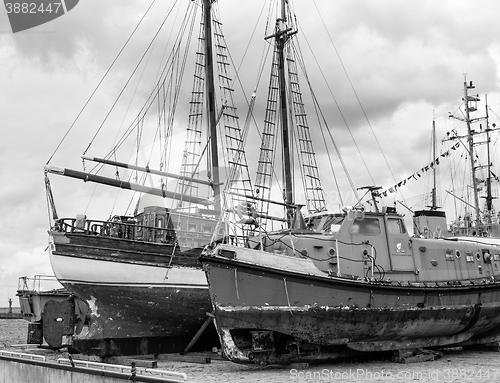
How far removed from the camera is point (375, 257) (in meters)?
14.9

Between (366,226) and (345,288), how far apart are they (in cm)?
222

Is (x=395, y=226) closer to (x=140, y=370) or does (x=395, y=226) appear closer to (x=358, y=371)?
(x=358, y=371)

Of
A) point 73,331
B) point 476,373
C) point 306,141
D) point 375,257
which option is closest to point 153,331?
point 73,331

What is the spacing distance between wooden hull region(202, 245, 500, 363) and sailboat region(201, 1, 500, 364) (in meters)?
0.02

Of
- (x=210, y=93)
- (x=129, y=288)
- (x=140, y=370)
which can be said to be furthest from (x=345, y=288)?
(x=210, y=93)

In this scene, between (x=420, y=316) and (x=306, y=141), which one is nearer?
(x=420, y=316)

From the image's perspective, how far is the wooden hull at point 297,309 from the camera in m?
13.1

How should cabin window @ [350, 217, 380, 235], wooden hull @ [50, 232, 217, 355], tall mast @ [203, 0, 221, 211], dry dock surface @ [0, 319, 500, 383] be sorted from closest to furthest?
dry dock surface @ [0, 319, 500, 383] → cabin window @ [350, 217, 380, 235] → wooden hull @ [50, 232, 217, 355] → tall mast @ [203, 0, 221, 211]

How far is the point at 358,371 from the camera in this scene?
13.0 meters

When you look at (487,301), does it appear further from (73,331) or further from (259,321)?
(73,331)

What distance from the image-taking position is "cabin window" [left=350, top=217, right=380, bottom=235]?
15.0m

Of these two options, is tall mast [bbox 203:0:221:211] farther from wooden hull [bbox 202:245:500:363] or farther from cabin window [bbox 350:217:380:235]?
wooden hull [bbox 202:245:500:363]

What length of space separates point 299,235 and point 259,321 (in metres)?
2.91

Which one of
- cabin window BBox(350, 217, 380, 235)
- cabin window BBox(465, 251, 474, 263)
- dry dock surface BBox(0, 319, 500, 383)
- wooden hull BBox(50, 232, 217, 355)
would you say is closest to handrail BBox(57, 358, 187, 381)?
dry dock surface BBox(0, 319, 500, 383)
